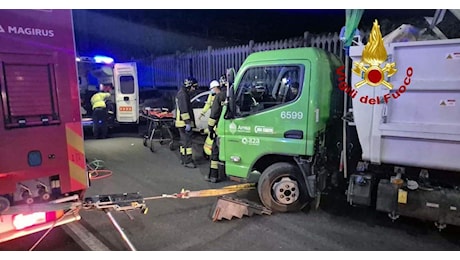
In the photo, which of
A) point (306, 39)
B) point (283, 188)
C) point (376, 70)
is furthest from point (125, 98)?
point (376, 70)

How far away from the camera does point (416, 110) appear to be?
2.32 m

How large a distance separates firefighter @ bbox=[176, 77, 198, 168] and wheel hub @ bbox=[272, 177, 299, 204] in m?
1.80

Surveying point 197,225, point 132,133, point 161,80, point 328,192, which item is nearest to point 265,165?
point 328,192

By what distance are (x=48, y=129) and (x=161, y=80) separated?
2642 mm

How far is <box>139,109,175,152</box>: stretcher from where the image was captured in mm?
5379

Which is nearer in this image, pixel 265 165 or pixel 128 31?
pixel 265 165

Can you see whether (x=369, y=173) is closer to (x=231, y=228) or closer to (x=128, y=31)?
(x=231, y=228)

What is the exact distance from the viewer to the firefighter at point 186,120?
4281mm

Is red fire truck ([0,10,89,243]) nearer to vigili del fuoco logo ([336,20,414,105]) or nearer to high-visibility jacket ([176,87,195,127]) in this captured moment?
vigili del fuoco logo ([336,20,414,105])

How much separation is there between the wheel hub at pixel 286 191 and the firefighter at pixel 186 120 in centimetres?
180

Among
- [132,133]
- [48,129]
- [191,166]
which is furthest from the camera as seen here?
[132,133]

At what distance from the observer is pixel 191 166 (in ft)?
14.9

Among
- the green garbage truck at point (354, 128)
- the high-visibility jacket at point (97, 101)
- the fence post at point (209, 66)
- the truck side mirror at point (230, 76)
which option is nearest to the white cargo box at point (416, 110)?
the green garbage truck at point (354, 128)

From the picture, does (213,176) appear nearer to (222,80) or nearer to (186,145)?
(186,145)
